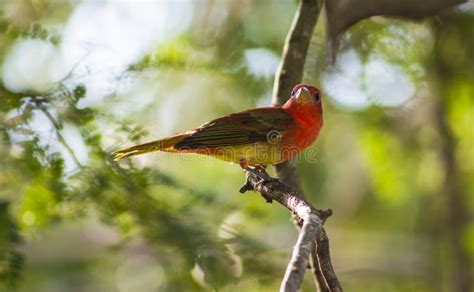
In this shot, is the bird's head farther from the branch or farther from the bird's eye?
the branch

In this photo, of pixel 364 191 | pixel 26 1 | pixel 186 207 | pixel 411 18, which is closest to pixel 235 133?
pixel 186 207

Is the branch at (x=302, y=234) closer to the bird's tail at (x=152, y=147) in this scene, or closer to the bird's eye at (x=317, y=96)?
the bird's tail at (x=152, y=147)

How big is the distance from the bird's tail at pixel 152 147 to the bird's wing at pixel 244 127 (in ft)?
0.33

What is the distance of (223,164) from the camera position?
5.87 m

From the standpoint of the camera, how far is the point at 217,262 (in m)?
2.86

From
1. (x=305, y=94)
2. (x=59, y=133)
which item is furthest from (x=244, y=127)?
(x=59, y=133)

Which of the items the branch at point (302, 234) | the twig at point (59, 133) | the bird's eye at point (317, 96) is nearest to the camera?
the branch at point (302, 234)

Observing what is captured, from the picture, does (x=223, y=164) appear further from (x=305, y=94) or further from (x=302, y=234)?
(x=302, y=234)

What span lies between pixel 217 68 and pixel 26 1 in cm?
138

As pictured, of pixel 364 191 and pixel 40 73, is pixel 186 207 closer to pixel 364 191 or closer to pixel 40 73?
pixel 40 73

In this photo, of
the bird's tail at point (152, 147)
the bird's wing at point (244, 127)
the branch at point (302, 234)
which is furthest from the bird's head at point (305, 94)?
the bird's tail at point (152, 147)

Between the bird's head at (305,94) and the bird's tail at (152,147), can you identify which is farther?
the bird's head at (305,94)

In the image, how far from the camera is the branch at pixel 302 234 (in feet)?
6.02

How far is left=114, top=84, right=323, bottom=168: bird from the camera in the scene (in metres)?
3.87
